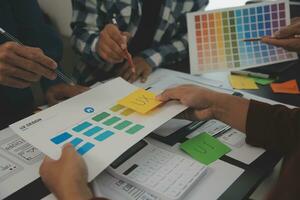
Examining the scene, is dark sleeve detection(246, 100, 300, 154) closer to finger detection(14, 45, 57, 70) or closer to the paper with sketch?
the paper with sketch

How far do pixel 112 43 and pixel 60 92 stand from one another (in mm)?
233

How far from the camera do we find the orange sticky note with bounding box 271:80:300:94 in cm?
105

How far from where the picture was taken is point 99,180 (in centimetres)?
69

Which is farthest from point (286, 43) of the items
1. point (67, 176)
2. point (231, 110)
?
point (67, 176)

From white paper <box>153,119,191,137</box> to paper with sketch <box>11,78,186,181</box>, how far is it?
0.07m

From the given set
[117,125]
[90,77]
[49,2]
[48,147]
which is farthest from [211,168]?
[49,2]

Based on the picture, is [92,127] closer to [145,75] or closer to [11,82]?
[11,82]

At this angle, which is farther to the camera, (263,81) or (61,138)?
(263,81)

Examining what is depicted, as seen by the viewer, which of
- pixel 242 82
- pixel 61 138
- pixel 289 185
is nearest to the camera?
pixel 289 185

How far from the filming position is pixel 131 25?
130 centimetres

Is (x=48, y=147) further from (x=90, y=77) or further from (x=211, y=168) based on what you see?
(x=90, y=77)

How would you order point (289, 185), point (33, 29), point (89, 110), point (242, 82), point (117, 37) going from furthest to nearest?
point (33, 29) < point (242, 82) < point (117, 37) < point (89, 110) < point (289, 185)

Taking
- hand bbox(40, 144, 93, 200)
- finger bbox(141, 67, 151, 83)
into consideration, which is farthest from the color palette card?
hand bbox(40, 144, 93, 200)

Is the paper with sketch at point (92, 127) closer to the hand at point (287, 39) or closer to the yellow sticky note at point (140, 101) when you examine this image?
the yellow sticky note at point (140, 101)
